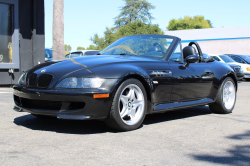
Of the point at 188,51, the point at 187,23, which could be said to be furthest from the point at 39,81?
the point at 187,23

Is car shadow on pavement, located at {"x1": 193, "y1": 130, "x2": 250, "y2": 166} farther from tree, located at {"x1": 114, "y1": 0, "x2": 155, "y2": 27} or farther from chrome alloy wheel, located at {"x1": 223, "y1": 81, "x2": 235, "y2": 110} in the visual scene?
tree, located at {"x1": 114, "y1": 0, "x2": 155, "y2": 27}

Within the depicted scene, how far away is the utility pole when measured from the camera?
10.6 meters

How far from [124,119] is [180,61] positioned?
5.16ft

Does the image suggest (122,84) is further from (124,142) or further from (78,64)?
(124,142)

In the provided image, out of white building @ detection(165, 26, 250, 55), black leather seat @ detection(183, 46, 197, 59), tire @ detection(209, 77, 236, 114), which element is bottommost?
tire @ detection(209, 77, 236, 114)

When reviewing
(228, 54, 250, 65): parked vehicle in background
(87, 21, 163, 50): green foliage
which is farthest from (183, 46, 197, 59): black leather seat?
(87, 21, 163, 50): green foliage

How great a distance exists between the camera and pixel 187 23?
89.2 metres

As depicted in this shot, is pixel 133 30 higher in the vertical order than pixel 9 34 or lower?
higher

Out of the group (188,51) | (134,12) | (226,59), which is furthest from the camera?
(134,12)

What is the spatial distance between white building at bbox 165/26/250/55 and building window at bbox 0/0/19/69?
32.0 m

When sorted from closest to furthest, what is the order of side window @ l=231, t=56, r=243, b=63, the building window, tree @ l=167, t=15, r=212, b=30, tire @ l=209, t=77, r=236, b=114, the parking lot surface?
the parking lot surface
tire @ l=209, t=77, r=236, b=114
the building window
side window @ l=231, t=56, r=243, b=63
tree @ l=167, t=15, r=212, b=30

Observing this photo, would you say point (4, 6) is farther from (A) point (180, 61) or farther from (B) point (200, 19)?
(B) point (200, 19)

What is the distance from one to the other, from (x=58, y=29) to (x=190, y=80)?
21.7 ft

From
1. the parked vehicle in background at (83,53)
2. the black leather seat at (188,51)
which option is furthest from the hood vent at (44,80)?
the parked vehicle in background at (83,53)
